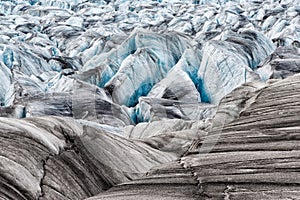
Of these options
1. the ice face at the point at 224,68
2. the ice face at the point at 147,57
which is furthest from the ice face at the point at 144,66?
the ice face at the point at 224,68

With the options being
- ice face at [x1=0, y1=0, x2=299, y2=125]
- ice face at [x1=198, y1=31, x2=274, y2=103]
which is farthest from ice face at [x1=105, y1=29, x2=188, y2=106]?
ice face at [x1=198, y1=31, x2=274, y2=103]

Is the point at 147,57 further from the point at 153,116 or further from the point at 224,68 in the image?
the point at 153,116

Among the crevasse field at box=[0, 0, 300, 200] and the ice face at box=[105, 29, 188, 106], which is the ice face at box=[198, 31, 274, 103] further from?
the ice face at box=[105, 29, 188, 106]

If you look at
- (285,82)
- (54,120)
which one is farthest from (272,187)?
(285,82)

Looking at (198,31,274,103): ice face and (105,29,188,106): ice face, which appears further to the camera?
(105,29,188,106): ice face

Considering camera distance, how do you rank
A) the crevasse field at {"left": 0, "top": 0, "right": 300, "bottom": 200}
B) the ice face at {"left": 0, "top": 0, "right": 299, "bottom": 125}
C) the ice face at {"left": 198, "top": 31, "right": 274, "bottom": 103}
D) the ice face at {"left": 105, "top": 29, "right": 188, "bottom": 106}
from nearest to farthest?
1. the crevasse field at {"left": 0, "top": 0, "right": 300, "bottom": 200}
2. the ice face at {"left": 0, "top": 0, "right": 299, "bottom": 125}
3. the ice face at {"left": 198, "top": 31, "right": 274, "bottom": 103}
4. the ice face at {"left": 105, "top": 29, "right": 188, "bottom": 106}

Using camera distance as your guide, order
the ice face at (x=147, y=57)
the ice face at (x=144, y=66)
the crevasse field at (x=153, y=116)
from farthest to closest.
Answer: the ice face at (x=144, y=66) < the ice face at (x=147, y=57) < the crevasse field at (x=153, y=116)

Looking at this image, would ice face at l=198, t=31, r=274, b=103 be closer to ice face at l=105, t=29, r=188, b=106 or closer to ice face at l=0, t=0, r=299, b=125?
ice face at l=0, t=0, r=299, b=125

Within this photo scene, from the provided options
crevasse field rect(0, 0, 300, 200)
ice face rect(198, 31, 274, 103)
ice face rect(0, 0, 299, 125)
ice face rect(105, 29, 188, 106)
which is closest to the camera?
crevasse field rect(0, 0, 300, 200)

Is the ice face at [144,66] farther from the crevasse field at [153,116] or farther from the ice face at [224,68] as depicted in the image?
the ice face at [224,68]
